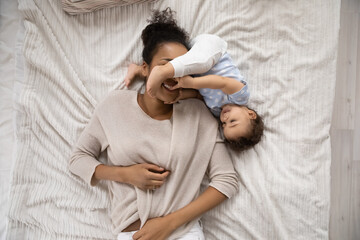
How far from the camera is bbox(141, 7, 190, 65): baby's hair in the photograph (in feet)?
3.77

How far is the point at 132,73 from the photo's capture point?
4.30 feet

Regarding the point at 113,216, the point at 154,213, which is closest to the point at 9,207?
the point at 113,216

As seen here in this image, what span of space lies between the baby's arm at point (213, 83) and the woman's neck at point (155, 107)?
11cm

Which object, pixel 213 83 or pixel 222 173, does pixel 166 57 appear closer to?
pixel 213 83

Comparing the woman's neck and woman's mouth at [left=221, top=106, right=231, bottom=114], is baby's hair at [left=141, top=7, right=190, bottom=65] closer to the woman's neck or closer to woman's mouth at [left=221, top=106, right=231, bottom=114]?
the woman's neck

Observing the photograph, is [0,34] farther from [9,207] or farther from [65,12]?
[9,207]

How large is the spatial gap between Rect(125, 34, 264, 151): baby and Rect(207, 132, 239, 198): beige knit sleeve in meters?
0.06

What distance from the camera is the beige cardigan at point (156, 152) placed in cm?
117


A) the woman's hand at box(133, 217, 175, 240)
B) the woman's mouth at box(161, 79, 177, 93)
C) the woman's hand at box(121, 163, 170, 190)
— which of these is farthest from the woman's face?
the woman's hand at box(133, 217, 175, 240)

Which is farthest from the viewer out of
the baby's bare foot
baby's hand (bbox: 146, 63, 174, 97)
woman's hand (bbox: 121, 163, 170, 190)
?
the baby's bare foot

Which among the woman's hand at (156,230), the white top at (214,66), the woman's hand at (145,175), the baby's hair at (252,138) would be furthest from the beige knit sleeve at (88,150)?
the baby's hair at (252,138)

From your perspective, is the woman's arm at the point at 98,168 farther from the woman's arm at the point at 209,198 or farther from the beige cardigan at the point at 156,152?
the woman's arm at the point at 209,198

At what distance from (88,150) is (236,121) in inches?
25.5

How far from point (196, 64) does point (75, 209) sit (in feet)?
2.78
